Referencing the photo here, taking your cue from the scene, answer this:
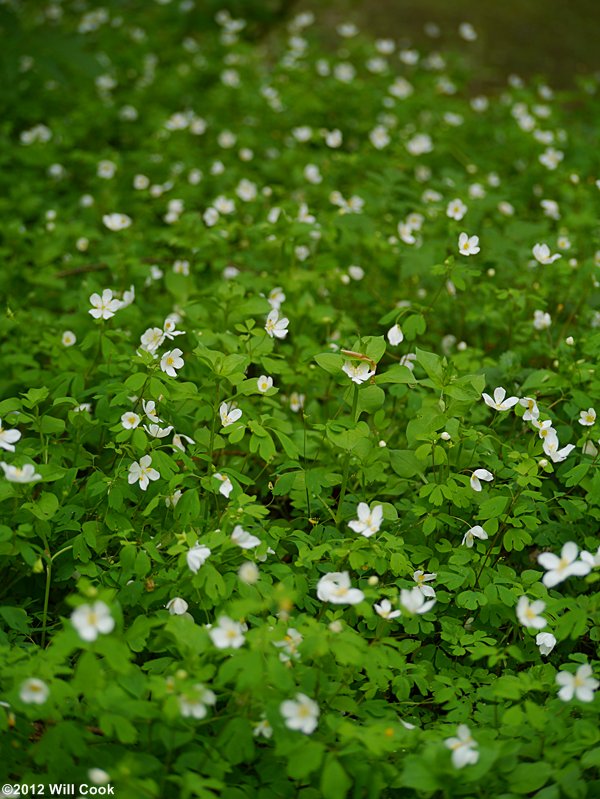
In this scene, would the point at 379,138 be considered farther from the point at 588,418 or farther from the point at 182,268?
the point at 588,418

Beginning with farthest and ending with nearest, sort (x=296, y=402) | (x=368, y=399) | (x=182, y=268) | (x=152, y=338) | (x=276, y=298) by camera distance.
A: 1. (x=182, y=268)
2. (x=276, y=298)
3. (x=296, y=402)
4. (x=152, y=338)
5. (x=368, y=399)

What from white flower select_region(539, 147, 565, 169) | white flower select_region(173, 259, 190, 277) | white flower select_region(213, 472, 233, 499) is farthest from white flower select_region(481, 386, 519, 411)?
white flower select_region(539, 147, 565, 169)

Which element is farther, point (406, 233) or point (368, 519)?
point (406, 233)

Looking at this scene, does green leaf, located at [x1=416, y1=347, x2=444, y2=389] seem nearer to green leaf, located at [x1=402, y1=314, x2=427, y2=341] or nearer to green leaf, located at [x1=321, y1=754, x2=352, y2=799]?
green leaf, located at [x1=402, y1=314, x2=427, y2=341]

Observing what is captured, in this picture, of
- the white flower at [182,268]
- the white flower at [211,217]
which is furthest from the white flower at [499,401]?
the white flower at [211,217]

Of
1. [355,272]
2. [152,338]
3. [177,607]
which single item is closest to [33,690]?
[177,607]

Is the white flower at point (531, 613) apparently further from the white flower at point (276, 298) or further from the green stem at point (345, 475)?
the white flower at point (276, 298)
